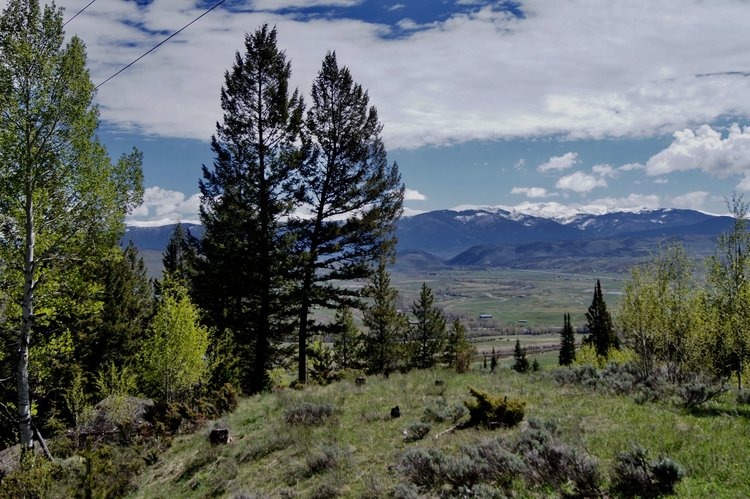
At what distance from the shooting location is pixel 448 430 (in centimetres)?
1035

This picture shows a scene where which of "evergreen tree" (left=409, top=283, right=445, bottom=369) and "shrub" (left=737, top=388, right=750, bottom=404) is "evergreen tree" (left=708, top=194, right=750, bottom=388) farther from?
"evergreen tree" (left=409, top=283, right=445, bottom=369)

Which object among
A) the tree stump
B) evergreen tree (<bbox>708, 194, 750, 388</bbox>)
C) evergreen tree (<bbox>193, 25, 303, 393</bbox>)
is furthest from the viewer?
evergreen tree (<bbox>708, 194, 750, 388</bbox>)

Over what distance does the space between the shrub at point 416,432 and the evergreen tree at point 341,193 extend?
11.2 m

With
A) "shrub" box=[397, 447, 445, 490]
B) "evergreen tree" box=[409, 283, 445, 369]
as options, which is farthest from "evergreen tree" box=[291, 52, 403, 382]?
"evergreen tree" box=[409, 283, 445, 369]

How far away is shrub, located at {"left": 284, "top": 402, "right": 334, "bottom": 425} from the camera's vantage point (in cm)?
1252

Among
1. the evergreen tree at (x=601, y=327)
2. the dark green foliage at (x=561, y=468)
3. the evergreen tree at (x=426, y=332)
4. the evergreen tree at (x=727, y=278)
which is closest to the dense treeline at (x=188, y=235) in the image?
the dark green foliage at (x=561, y=468)

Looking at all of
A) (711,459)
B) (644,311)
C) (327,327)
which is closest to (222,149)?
(327,327)

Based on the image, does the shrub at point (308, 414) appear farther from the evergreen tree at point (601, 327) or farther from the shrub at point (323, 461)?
the evergreen tree at point (601, 327)

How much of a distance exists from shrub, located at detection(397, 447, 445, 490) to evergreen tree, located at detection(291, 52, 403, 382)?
13211 millimetres

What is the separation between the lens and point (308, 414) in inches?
507

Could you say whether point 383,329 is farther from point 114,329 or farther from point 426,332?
point 114,329

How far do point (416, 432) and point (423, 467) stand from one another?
8.10ft

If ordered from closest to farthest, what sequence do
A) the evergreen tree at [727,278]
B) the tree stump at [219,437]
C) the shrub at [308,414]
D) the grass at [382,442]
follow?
the grass at [382,442] < the tree stump at [219,437] < the shrub at [308,414] < the evergreen tree at [727,278]

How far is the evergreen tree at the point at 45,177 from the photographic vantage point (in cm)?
1290
